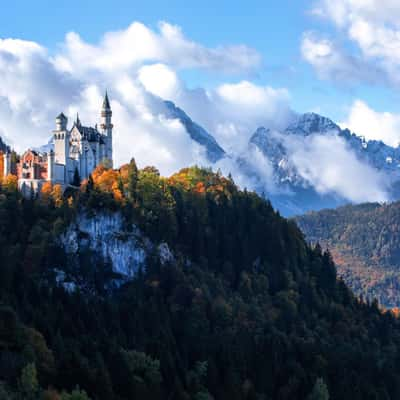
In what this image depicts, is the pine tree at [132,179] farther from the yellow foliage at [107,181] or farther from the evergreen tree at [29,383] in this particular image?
the evergreen tree at [29,383]

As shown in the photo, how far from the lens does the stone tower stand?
19238 cm

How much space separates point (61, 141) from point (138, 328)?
169ft

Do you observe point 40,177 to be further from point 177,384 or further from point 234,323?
point 177,384

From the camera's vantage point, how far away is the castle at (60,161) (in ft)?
615

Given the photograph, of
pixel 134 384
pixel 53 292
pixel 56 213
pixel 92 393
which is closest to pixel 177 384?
pixel 134 384

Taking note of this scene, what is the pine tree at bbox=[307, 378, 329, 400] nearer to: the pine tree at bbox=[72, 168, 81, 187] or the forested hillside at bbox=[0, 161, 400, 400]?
the forested hillside at bbox=[0, 161, 400, 400]

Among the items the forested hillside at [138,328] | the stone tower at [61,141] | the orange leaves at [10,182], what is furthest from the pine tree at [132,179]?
the orange leaves at [10,182]

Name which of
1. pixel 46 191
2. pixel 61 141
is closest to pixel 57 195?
pixel 46 191

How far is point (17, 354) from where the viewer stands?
11525cm

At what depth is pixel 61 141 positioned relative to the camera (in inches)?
7643

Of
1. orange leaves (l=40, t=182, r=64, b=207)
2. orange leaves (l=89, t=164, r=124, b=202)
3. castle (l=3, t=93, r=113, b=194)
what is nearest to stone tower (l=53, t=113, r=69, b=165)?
castle (l=3, t=93, r=113, b=194)

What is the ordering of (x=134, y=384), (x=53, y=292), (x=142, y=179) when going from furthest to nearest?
(x=142, y=179), (x=53, y=292), (x=134, y=384)

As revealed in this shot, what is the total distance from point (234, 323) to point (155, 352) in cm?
4545

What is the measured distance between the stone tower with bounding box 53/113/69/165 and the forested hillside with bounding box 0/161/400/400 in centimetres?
643
